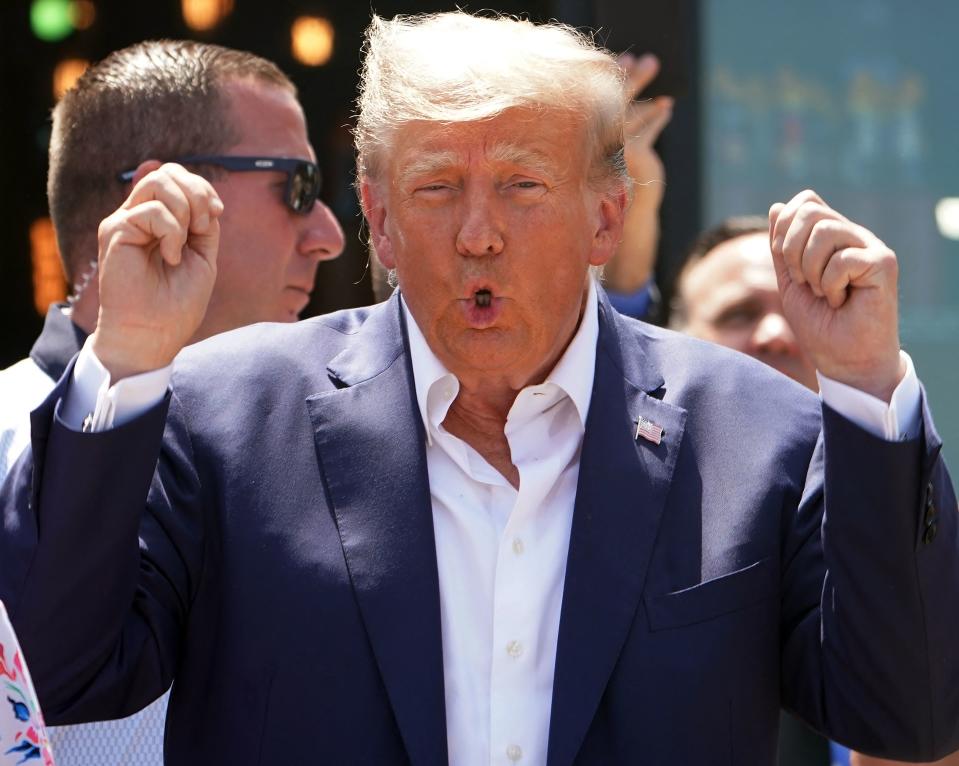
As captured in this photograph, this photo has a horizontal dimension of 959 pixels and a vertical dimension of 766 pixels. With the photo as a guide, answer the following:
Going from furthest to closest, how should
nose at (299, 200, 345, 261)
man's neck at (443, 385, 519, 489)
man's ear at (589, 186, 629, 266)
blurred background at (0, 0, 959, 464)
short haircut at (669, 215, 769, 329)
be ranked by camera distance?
blurred background at (0, 0, 959, 464) < short haircut at (669, 215, 769, 329) < nose at (299, 200, 345, 261) < man's ear at (589, 186, 629, 266) < man's neck at (443, 385, 519, 489)

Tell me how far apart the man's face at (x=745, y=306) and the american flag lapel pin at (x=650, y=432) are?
1576 mm

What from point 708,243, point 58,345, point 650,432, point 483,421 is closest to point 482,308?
point 483,421

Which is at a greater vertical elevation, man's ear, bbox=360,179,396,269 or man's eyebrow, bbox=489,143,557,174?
man's eyebrow, bbox=489,143,557,174

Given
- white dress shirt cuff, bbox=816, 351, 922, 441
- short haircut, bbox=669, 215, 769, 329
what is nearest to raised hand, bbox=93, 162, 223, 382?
white dress shirt cuff, bbox=816, 351, 922, 441

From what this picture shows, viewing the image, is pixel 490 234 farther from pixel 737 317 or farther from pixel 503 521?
pixel 737 317

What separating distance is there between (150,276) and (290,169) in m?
1.25

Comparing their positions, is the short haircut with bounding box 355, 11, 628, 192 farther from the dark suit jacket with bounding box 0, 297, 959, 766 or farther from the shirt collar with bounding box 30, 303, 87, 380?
the shirt collar with bounding box 30, 303, 87, 380

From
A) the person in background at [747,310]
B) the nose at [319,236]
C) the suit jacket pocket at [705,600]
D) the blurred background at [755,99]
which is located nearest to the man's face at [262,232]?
the nose at [319,236]

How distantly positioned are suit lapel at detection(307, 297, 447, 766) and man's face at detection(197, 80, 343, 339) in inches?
34.8

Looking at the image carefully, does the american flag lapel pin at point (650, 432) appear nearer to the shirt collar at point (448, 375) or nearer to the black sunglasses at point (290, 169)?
the shirt collar at point (448, 375)

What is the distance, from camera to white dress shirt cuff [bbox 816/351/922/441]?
212 cm

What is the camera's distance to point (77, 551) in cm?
201

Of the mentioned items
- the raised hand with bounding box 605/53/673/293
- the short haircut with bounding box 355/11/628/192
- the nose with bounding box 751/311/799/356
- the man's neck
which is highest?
the short haircut with bounding box 355/11/628/192

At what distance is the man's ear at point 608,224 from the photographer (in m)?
2.51
